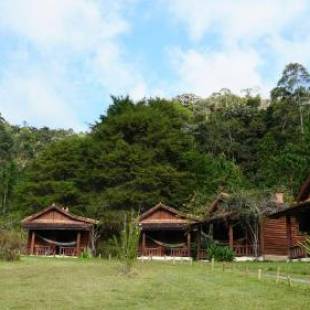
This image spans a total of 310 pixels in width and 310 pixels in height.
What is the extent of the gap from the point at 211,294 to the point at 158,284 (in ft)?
8.48

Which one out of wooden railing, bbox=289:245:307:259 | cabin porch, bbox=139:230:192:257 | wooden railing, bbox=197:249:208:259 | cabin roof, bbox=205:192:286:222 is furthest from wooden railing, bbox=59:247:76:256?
wooden railing, bbox=289:245:307:259

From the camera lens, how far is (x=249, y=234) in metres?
36.1

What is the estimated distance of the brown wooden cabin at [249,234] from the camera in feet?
114

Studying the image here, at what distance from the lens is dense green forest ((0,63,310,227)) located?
49312 mm

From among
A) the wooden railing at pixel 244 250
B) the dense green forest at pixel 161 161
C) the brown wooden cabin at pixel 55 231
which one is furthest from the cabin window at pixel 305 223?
the brown wooden cabin at pixel 55 231

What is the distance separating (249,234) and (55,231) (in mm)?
17684

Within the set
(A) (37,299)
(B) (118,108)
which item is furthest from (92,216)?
(A) (37,299)

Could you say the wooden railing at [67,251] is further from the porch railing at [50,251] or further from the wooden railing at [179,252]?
the wooden railing at [179,252]

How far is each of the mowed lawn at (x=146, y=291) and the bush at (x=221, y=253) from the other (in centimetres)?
1169

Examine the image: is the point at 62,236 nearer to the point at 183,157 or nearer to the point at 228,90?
the point at 183,157

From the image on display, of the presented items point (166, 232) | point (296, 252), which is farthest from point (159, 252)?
point (296, 252)

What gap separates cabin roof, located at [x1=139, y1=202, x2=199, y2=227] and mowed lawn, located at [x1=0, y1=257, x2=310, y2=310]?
18976 millimetres

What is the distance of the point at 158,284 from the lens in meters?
17.5

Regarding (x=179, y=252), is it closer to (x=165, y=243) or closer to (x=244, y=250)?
(x=165, y=243)
